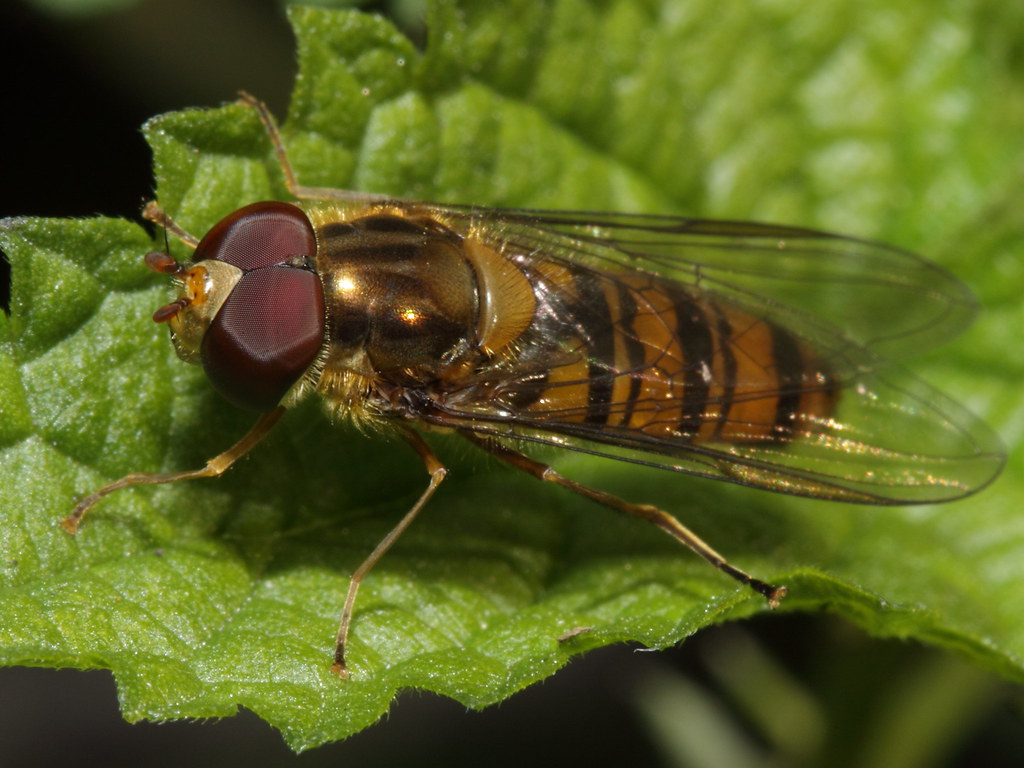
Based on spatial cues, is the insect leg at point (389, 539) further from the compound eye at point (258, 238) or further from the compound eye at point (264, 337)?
the compound eye at point (258, 238)

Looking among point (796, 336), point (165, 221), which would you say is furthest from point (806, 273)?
point (165, 221)

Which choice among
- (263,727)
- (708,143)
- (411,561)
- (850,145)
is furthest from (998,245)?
(263,727)

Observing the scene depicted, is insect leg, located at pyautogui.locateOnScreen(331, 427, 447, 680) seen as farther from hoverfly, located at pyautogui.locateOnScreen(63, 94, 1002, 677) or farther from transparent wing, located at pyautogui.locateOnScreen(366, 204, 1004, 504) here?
transparent wing, located at pyautogui.locateOnScreen(366, 204, 1004, 504)

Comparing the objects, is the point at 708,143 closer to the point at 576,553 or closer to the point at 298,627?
the point at 576,553

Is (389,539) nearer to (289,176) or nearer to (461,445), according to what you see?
(461,445)

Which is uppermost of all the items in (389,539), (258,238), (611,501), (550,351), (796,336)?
(258,238)
